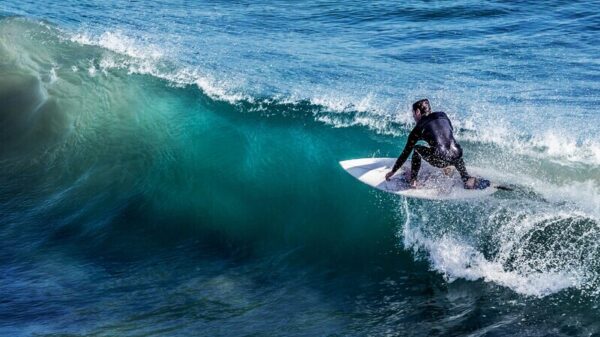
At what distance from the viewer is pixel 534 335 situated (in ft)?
27.0

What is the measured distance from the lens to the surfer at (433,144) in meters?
10.3

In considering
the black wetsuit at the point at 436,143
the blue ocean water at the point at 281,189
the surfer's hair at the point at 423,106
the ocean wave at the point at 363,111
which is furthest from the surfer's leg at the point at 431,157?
the ocean wave at the point at 363,111

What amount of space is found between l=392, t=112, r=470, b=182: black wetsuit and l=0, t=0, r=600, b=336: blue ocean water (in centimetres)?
78

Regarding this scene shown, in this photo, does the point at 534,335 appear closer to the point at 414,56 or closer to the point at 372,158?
the point at 372,158

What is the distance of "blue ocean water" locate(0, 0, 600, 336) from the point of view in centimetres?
912

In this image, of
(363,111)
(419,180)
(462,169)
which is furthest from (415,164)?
(363,111)

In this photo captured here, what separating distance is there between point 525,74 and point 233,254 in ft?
34.7

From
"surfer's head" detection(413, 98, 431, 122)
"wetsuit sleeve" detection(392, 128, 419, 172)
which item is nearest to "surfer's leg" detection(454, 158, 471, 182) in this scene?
"wetsuit sleeve" detection(392, 128, 419, 172)

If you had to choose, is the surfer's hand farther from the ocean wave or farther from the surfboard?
Result: the ocean wave

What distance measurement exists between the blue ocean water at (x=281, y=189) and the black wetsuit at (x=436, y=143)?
30.8 inches

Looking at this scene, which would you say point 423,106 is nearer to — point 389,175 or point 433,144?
point 433,144

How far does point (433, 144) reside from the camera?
33.9ft

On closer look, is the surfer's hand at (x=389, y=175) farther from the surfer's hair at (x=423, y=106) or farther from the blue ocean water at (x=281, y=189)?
the surfer's hair at (x=423, y=106)

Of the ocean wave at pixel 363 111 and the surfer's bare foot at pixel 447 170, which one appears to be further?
the ocean wave at pixel 363 111
